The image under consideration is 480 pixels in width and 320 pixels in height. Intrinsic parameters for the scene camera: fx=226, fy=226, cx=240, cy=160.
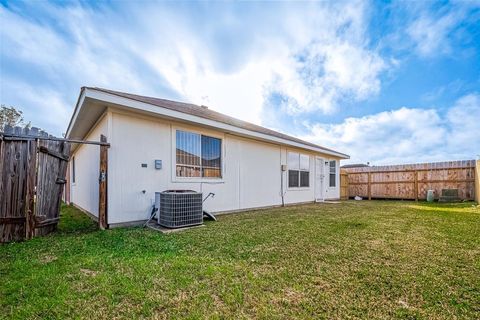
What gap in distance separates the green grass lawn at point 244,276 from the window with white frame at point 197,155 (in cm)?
237

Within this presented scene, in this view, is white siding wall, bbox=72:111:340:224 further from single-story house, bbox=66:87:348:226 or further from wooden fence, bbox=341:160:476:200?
wooden fence, bbox=341:160:476:200

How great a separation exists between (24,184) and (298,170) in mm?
8956

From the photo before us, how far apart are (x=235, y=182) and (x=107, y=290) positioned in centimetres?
553

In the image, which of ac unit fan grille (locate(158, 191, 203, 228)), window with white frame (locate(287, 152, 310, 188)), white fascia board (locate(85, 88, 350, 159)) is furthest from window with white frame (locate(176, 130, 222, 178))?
window with white frame (locate(287, 152, 310, 188))

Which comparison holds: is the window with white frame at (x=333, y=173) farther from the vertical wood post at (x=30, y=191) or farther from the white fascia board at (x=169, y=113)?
the vertical wood post at (x=30, y=191)

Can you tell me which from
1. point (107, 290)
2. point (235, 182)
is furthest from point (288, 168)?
point (107, 290)

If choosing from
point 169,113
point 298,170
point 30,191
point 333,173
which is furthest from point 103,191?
point 333,173

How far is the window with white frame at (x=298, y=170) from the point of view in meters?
9.77

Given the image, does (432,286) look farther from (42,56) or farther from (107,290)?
(42,56)

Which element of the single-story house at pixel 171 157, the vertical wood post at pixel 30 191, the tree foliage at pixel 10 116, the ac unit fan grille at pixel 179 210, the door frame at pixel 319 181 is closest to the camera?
the vertical wood post at pixel 30 191

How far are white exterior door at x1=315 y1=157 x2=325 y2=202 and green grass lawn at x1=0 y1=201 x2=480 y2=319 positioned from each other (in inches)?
286

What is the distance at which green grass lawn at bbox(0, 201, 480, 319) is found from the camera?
68.0 inches

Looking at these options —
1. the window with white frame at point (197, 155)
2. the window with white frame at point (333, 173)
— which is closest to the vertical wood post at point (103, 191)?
the window with white frame at point (197, 155)

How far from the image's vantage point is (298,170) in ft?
33.5
